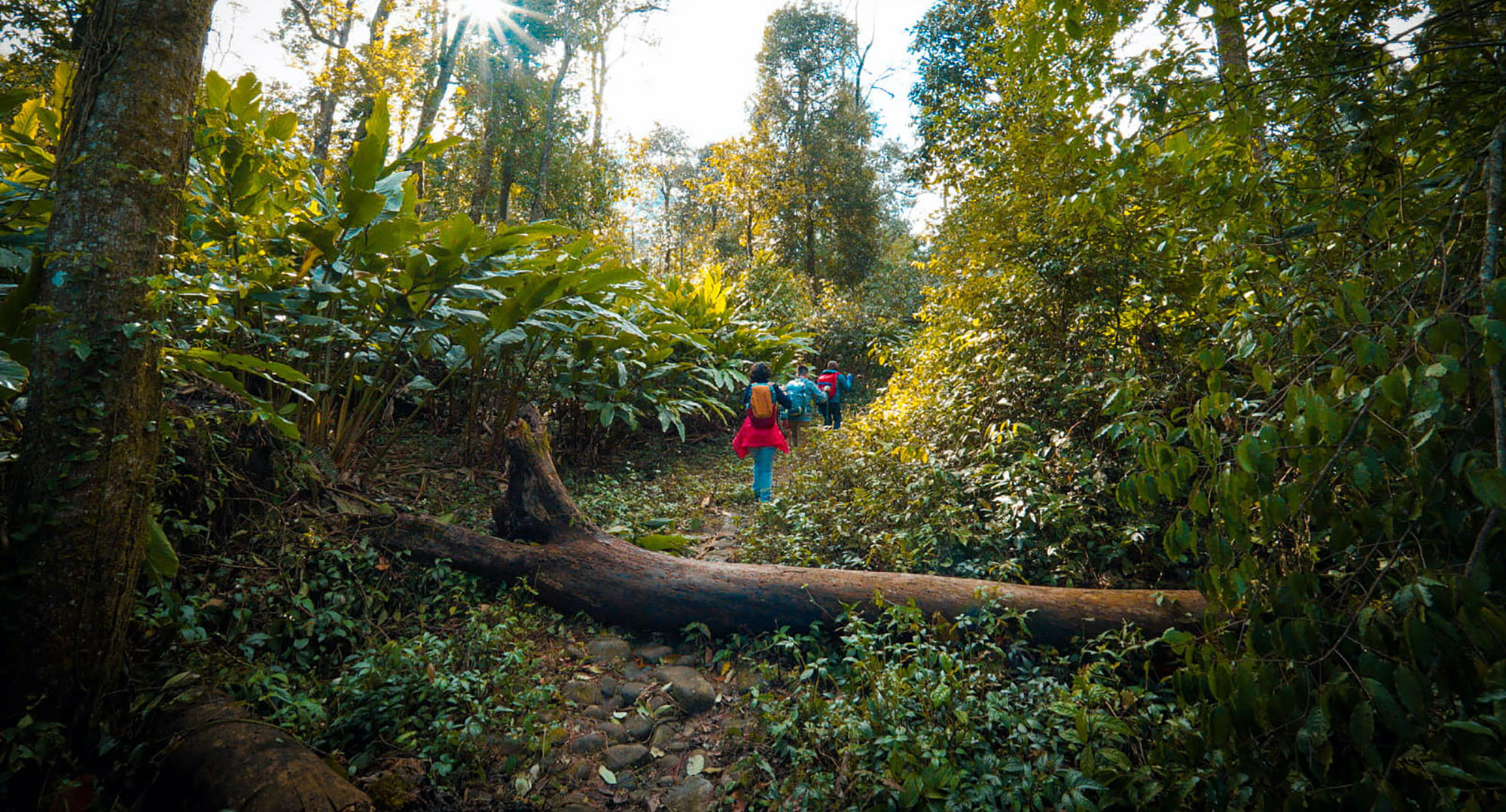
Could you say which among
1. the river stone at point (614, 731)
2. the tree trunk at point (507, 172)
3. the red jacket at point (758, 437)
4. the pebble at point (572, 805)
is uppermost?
the tree trunk at point (507, 172)

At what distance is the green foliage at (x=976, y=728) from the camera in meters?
1.94

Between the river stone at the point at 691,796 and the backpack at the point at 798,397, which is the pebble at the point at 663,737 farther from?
the backpack at the point at 798,397

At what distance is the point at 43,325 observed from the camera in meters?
1.91

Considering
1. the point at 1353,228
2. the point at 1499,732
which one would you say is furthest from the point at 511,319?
the point at 1499,732

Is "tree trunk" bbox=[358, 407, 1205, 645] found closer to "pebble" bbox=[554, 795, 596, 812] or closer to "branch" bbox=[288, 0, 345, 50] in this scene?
"pebble" bbox=[554, 795, 596, 812]

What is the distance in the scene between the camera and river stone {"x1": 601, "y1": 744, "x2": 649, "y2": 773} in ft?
7.91

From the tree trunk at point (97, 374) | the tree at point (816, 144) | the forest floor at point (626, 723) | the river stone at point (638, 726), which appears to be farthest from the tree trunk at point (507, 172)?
the river stone at point (638, 726)

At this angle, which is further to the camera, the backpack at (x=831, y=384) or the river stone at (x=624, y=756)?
the backpack at (x=831, y=384)

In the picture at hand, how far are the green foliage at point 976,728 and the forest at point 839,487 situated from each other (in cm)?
2

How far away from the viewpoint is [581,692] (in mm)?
2809

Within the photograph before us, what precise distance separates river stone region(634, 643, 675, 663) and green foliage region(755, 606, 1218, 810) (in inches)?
27.2

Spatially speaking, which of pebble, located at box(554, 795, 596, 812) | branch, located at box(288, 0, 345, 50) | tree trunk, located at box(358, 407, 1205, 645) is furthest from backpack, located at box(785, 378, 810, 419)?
branch, located at box(288, 0, 345, 50)

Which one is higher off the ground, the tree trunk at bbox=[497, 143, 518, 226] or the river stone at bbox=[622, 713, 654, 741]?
the tree trunk at bbox=[497, 143, 518, 226]

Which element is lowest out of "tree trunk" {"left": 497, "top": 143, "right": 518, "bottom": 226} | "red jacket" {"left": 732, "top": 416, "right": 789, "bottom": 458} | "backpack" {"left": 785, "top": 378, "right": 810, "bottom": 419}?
"red jacket" {"left": 732, "top": 416, "right": 789, "bottom": 458}
